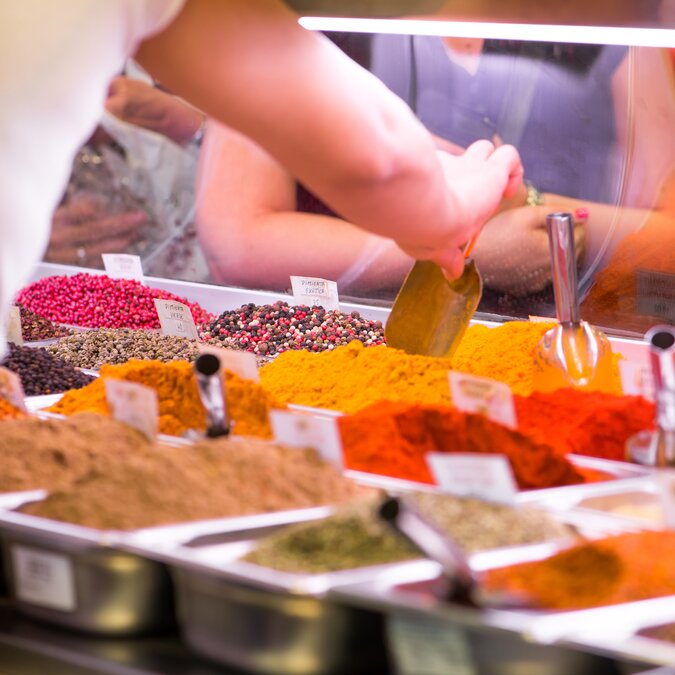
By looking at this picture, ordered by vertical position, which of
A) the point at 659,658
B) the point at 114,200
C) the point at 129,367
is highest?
the point at 114,200

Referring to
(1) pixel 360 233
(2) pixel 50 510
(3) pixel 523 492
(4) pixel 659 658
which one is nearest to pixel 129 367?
(2) pixel 50 510

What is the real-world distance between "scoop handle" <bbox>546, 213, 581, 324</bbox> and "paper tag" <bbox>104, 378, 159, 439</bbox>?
728 mm

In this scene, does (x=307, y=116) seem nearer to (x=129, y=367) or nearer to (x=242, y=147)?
(x=129, y=367)

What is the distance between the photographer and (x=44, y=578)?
1.48 metres

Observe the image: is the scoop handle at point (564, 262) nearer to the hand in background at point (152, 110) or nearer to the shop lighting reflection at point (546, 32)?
the shop lighting reflection at point (546, 32)

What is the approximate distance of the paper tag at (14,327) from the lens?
9.47 feet

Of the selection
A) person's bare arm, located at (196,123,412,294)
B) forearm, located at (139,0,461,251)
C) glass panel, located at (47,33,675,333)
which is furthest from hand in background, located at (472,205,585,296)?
forearm, located at (139,0,461,251)

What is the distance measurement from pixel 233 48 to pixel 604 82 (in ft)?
8.54

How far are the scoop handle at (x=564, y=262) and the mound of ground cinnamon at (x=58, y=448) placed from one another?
0.77 metres

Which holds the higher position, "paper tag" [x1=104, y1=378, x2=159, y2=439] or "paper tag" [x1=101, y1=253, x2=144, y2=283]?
"paper tag" [x1=101, y1=253, x2=144, y2=283]

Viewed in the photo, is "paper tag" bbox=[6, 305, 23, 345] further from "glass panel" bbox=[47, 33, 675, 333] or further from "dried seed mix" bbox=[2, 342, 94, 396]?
"glass panel" bbox=[47, 33, 675, 333]

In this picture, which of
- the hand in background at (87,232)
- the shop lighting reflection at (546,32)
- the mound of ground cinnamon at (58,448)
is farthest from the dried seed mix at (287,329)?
the hand in background at (87,232)

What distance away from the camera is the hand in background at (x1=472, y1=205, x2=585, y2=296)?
380 cm

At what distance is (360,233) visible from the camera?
421cm
